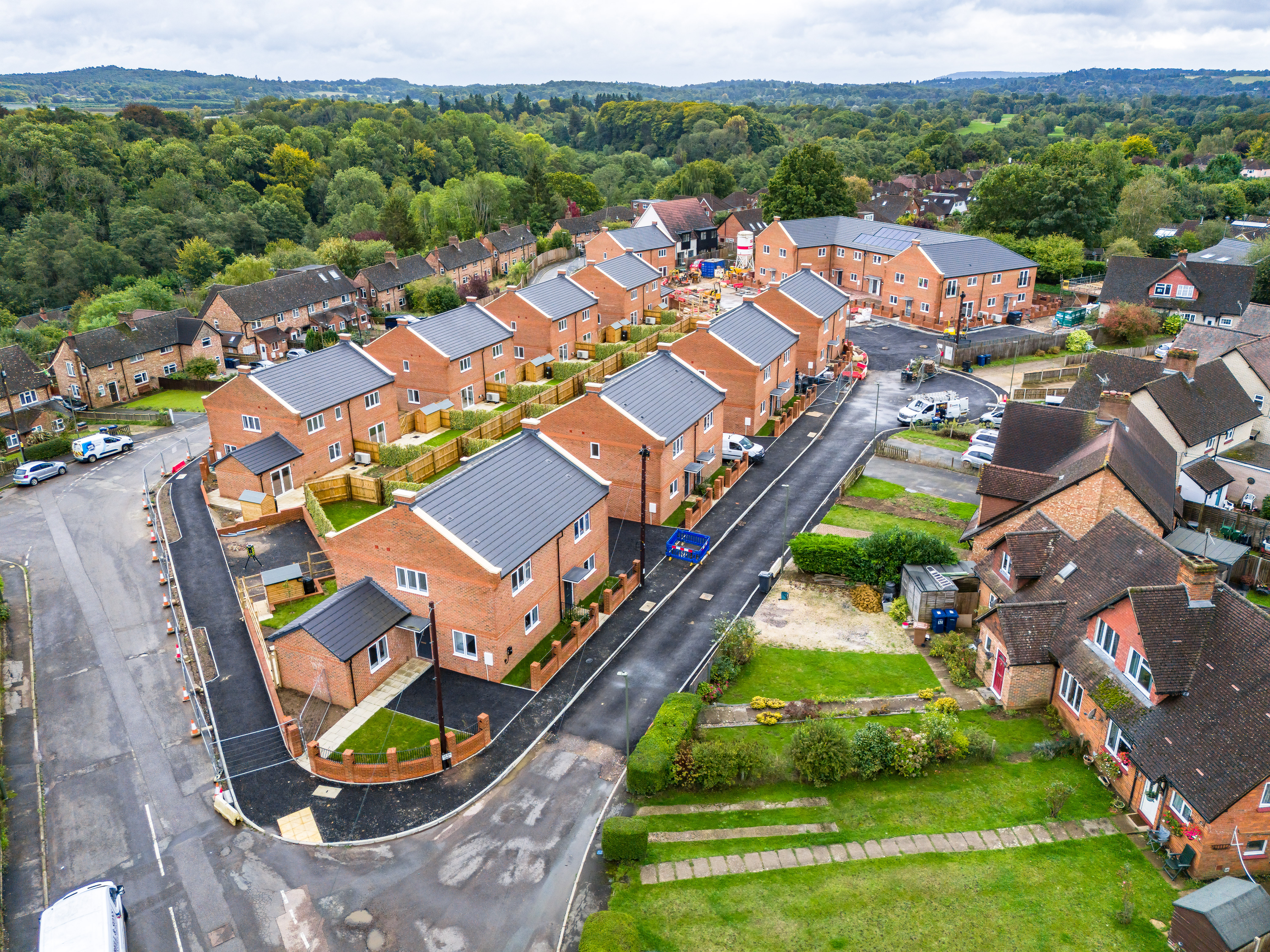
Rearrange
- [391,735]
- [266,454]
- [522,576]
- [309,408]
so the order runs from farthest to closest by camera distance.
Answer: [309,408] < [266,454] < [522,576] < [391,735]

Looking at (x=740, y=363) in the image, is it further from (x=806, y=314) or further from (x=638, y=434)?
(x=638, y=434)

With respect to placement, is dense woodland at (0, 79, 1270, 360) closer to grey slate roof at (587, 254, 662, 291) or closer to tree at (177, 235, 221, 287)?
tree at (177, 235, 221, 287)

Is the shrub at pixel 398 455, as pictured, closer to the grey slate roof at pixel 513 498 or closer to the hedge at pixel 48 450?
the grey slate roof at pixel 513 498

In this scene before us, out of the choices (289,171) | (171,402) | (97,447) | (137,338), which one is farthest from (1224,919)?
(289,171)

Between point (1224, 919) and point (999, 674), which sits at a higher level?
point (1224, 919)

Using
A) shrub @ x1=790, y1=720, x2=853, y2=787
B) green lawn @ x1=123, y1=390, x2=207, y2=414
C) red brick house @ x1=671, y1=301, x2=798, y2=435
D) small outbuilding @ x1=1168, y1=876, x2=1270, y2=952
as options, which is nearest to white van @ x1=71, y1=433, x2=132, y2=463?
green lawn @ x1=123, y1=390, x2=207, y2=414

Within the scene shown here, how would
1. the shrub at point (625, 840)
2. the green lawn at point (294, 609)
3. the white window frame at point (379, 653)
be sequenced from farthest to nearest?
the green lawn at point (294, 609), the white window frame at point (379, 653), the shrub at point (625, 840)

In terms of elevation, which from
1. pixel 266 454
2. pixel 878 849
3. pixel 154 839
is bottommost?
pixel 154 839

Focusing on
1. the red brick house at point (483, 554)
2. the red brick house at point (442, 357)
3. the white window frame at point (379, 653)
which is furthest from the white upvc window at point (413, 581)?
the red brick house at point (442, 357)
